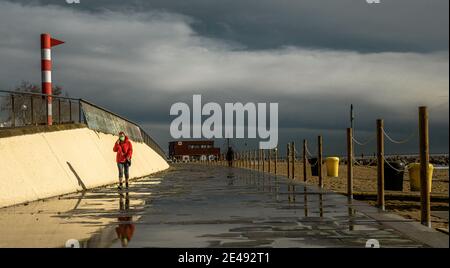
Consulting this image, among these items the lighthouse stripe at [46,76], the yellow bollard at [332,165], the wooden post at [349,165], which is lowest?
the yellow bollard at [332,165]

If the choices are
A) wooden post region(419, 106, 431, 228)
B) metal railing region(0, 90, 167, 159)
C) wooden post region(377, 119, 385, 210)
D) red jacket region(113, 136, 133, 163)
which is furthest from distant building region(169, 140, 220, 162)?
wooden post region(419, 106, 431, 228)

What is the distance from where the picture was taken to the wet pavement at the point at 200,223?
857cm

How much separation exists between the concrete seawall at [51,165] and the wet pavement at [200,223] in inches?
43.7

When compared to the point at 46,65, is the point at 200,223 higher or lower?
lower

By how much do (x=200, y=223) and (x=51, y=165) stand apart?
35.4ft

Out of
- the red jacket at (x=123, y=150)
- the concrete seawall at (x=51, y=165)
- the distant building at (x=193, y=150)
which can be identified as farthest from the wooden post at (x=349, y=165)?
the distant building at (x=193, y=150)

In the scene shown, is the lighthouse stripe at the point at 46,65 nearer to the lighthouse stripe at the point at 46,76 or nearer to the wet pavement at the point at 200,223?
the lighthouse stripe at the point at 46,76

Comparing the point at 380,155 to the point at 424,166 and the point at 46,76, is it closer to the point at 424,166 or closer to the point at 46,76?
the point at 424,166

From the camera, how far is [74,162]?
918 inches

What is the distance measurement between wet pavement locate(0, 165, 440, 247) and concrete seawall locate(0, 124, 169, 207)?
43.7 inches

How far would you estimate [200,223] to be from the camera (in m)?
10.9

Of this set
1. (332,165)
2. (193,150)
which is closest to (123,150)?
(332,165)
